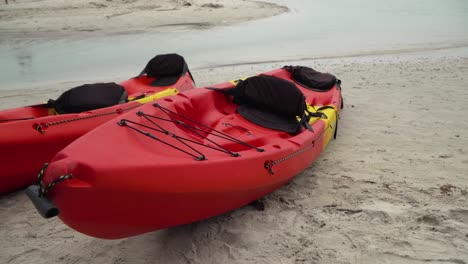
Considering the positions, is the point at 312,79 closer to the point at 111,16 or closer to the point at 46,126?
the point at 46,126

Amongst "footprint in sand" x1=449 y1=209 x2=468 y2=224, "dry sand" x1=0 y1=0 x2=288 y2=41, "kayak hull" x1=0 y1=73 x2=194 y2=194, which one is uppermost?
"dry sand" x1=0 y1=0 x2=288 y2=41

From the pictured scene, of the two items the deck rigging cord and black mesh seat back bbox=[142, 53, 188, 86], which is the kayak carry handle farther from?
black mesh seat back bbox=[142, 53, 188, 86]

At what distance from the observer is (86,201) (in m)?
1.87

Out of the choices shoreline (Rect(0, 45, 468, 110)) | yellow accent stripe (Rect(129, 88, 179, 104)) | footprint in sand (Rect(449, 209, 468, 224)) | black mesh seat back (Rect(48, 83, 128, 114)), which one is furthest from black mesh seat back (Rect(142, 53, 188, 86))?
footprint in sand (Rect(449, 209, 468, 224))

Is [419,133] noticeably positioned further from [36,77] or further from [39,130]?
[36,77]

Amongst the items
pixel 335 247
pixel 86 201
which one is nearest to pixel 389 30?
pixel 335 247

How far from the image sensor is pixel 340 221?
9.18ft

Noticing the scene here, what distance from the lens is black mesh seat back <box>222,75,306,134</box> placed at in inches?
140

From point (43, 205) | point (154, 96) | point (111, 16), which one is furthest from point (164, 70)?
point (111, 16)

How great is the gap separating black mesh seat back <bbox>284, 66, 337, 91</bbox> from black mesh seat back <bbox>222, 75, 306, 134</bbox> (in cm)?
152

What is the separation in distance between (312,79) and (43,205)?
13.3 feet

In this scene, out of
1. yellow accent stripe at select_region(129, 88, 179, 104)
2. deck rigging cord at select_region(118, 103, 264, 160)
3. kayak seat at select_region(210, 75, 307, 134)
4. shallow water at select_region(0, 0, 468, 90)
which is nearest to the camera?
deck rigging cord at select_region(118, 103, 264, 160)

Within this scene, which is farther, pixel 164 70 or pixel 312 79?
pixel 164 70

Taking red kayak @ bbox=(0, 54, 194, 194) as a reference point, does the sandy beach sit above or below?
below
